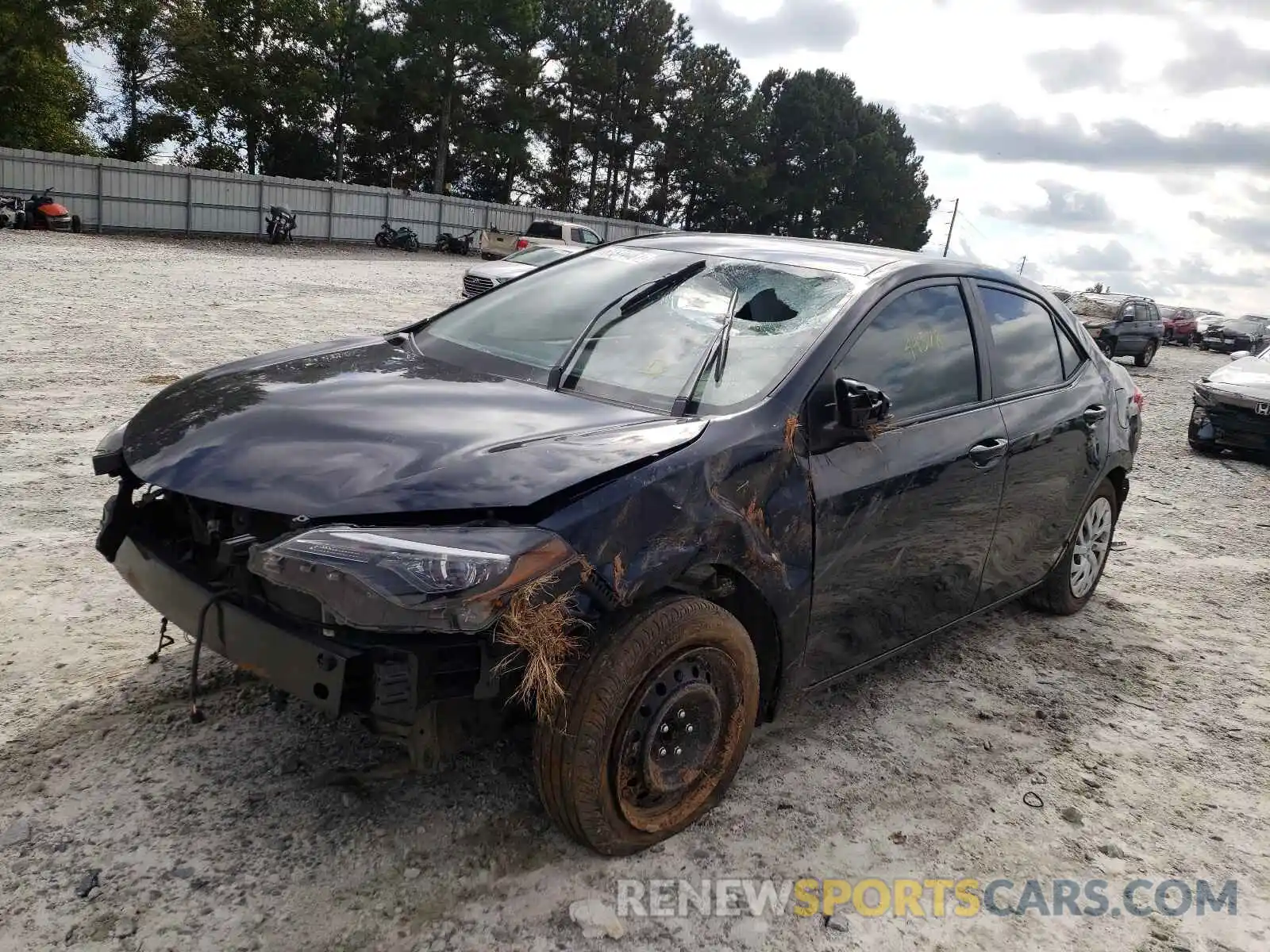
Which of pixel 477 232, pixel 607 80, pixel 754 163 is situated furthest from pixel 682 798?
pixel 754 163

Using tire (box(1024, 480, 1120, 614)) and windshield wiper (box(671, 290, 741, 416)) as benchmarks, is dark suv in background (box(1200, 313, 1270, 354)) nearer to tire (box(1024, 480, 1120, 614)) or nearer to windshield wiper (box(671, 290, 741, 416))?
tire (box(1024, 480, 1120, 614))

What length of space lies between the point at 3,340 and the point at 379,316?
5614 millimetres

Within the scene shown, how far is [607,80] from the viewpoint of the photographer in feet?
163

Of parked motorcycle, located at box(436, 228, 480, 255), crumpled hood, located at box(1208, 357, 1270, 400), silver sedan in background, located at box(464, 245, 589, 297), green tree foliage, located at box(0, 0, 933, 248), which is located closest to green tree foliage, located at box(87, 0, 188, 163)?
green tree foliage, located at box(0, 0, 933, 248)

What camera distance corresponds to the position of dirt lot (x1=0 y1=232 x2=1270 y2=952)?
2.65 m

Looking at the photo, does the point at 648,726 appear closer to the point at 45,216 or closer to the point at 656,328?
the point at 656,328

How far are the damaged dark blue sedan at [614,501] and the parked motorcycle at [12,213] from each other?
23731mm

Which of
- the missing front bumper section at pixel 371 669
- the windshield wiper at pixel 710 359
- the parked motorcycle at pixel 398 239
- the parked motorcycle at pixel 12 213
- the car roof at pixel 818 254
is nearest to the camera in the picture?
the missing front bumper section at pixel 371 669

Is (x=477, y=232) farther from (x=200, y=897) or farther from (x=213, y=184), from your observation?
(x=200, y=897)

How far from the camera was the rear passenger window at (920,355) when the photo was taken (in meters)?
3.51

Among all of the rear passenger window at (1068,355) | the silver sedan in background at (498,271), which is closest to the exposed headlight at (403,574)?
the rear passenger window at (1068,355)

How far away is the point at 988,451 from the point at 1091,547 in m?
1.71

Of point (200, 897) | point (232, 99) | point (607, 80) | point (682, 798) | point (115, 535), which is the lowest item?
point (200, 897)

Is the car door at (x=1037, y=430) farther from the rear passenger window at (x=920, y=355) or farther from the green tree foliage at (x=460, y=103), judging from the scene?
the green tree foliage at (x=460, y=103)
